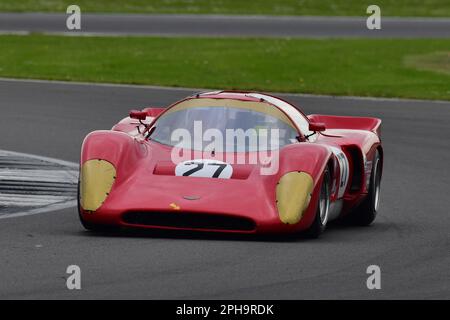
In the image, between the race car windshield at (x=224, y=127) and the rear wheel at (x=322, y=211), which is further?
the race car windshield at (x=224, y=127)

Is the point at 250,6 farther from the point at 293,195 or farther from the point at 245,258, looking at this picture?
the point at 245,258

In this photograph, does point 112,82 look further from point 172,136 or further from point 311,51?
point 172,136

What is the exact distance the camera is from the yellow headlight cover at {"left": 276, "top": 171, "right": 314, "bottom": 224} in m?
9.89

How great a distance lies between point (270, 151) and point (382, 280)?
7.79ft

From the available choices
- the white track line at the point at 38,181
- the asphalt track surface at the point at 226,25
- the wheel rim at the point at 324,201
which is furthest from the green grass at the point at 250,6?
the wheel rim at the point at 324,201

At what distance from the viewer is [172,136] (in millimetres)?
10867

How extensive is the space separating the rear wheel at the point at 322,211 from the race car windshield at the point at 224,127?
0.51 meters

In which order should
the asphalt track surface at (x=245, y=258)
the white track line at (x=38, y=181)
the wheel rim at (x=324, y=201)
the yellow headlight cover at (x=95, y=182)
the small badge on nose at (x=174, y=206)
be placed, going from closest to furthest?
1. the asphalt track surface at (x=245, y=258)
2. the small badge on nose at (x=174, y=206)
3. the yellow headlight cover at (x=95, y=182)
4. the wheel rim at (x=324, y=201)
5. the white track line at (x=38, y=181)

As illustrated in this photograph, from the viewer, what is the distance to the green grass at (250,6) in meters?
41.3

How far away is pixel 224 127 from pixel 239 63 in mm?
17806

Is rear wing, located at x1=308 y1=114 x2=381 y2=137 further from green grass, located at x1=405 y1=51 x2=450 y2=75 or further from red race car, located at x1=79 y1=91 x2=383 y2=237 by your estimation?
green grass, located at x1=405 y1=51 x2=450 y2=75

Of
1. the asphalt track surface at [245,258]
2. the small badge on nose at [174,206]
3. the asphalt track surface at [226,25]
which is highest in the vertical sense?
the asphalt track surface at [226,25]

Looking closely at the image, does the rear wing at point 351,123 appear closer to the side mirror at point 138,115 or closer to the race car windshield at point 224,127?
the race car windshield at point 224,127

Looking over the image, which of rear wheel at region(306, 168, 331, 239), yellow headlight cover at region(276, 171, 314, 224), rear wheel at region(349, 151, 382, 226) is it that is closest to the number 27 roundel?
yellow headlight cover at region(276, 171, 314, 224)
